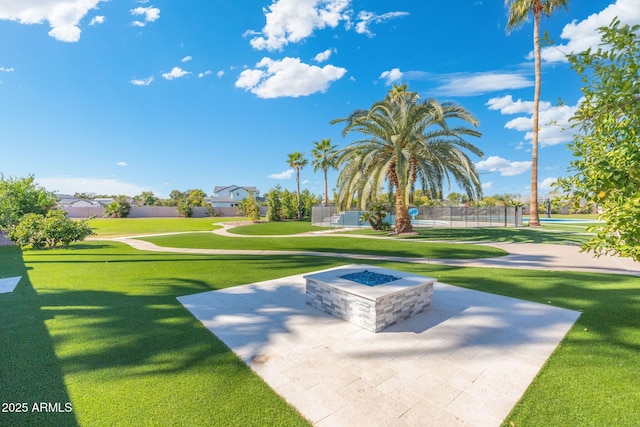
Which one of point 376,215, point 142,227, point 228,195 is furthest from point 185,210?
point 376,215

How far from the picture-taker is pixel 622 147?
8.04 feet

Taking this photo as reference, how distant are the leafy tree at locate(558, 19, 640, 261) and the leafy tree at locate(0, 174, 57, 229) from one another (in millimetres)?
19384

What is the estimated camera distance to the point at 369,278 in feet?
16.5

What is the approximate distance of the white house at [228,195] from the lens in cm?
6382

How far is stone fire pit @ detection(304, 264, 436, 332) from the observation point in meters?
4.02

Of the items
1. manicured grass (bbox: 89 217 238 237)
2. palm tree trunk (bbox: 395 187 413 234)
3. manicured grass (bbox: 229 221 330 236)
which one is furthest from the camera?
manicured grass (bbox: 89 217 238 237)

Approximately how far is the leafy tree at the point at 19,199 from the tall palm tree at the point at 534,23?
29953 millimetres

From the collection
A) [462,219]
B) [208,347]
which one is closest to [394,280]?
[208,347]

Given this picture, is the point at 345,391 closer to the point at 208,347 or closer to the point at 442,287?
the point at 208,347

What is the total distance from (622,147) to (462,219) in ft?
91.3

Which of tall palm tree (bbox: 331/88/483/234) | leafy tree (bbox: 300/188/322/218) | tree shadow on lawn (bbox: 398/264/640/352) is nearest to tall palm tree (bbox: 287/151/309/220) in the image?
leafy tree (bbox: 300/188/322/218)

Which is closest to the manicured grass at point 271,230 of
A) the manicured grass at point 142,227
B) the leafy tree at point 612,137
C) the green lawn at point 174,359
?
the manicured grass at point 142,227

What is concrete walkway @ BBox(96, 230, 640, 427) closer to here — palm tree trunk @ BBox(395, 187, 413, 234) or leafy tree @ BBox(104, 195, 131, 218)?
palm tree trunk @ BBox(395, 187, 413, 234)

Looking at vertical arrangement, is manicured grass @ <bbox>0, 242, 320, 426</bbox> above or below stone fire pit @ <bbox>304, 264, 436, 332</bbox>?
below
